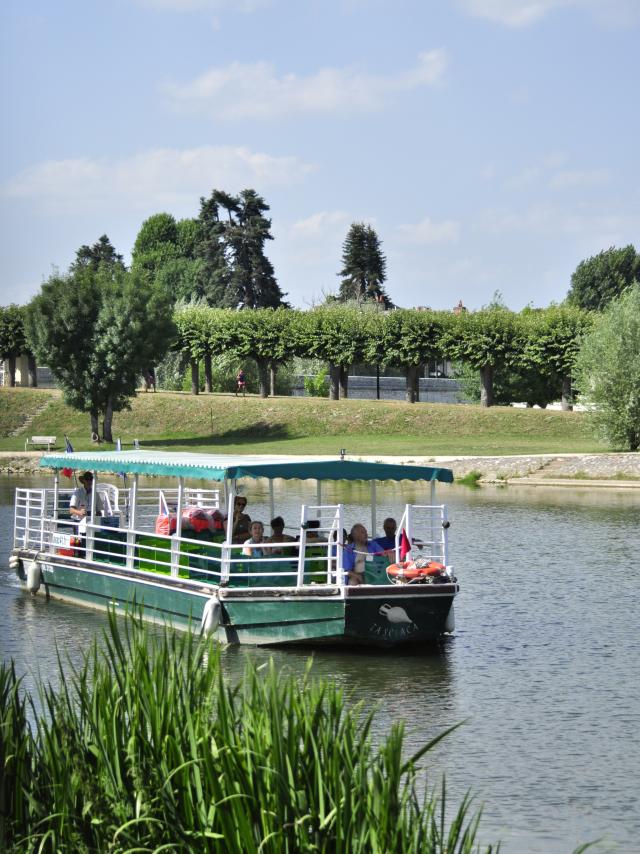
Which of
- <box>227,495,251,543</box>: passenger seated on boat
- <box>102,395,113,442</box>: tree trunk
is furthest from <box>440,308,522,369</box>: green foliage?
<box>227,495,251,543</box>: passenger seated on boat

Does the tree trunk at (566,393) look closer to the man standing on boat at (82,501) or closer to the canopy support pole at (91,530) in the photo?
the man standing on boat at (82,501)

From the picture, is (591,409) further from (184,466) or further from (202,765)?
(202,765)

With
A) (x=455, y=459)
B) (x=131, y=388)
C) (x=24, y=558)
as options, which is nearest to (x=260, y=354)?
(x=131, y=388)

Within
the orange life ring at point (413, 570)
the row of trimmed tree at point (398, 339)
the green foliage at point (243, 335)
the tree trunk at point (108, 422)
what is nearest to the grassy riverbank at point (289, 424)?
the tree trunk at point (108, 422)

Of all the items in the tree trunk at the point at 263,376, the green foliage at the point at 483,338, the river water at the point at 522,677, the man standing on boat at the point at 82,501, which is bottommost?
the river water at the point at 522,677

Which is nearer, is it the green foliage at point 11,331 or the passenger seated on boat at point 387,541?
the passenger seated on boat at point 387,541

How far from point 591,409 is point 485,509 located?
738 inches

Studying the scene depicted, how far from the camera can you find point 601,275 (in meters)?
127

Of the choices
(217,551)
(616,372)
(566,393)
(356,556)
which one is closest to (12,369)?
(566,393)

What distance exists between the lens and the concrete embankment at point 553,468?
54125mm

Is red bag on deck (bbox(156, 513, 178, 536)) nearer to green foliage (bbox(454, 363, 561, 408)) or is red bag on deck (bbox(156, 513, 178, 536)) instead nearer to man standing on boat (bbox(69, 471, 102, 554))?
man standing on boat (bbox(69, 471, 102, 554))

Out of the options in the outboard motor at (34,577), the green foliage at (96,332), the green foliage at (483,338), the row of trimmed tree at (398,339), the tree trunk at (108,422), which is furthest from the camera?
the green foliage at (483,338)

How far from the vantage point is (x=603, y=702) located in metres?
17.1

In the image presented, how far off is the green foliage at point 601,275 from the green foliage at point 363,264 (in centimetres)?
1916
